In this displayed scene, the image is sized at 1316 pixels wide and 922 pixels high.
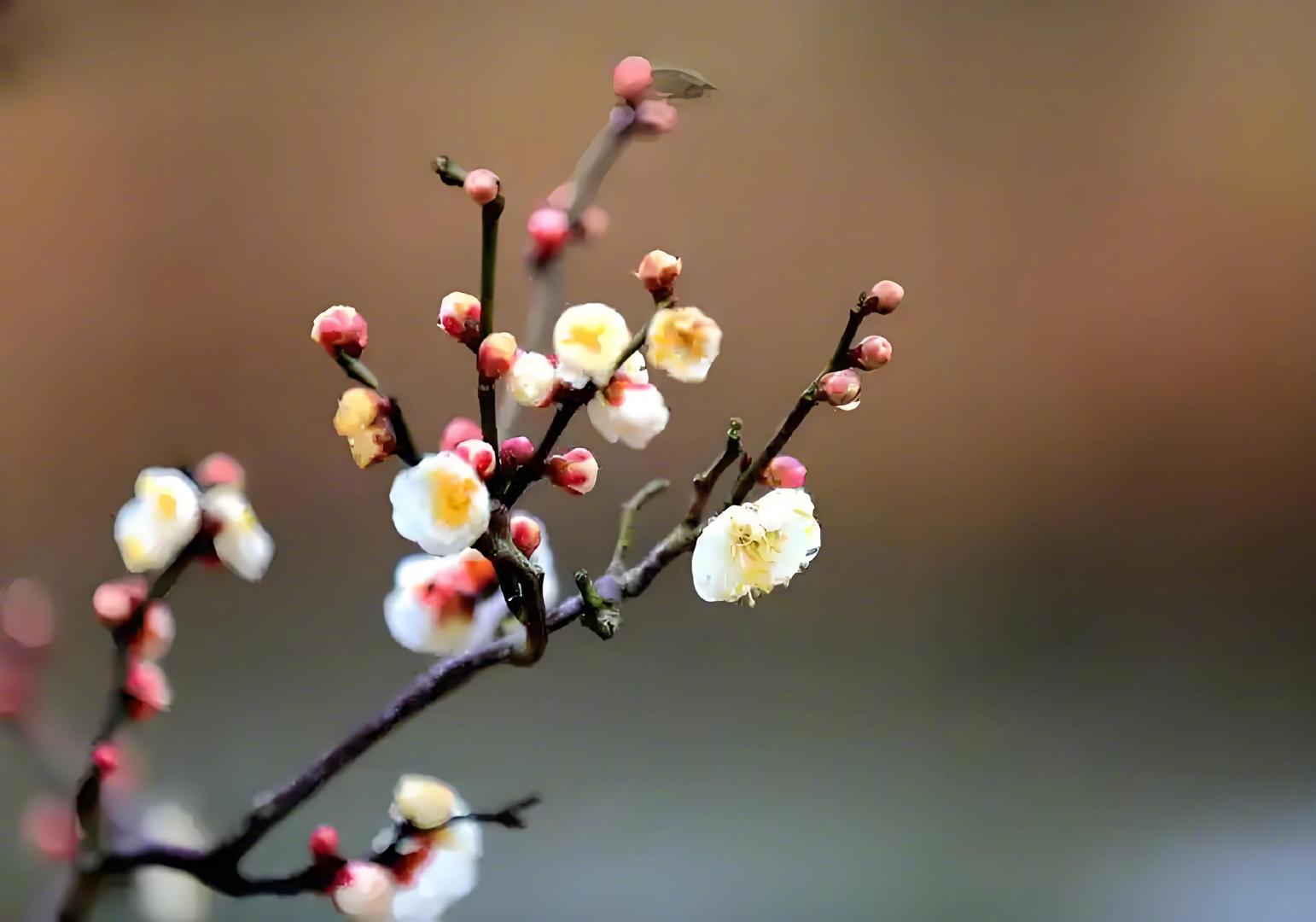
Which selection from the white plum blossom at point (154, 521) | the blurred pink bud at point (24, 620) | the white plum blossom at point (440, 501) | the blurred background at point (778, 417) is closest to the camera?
the white plum blossom at point (440, 501)

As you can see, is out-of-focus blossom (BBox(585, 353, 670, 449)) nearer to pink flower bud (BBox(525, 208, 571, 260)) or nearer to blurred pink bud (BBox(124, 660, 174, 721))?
pink flower bud (BBox(525, 208, 571, 260))

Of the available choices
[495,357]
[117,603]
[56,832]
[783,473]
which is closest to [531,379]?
[495,357]

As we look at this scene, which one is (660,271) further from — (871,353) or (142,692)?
(142,692)

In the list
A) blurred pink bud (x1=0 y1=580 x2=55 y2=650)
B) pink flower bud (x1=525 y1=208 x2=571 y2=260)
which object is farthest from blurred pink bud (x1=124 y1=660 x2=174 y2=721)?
pink flower bud (x1=525 y1=208 x2=571 y2=260)

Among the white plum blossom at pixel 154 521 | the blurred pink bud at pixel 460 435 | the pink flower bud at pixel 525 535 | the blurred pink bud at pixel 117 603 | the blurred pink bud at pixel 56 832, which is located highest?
the blurred pink bud at pixel 460 435

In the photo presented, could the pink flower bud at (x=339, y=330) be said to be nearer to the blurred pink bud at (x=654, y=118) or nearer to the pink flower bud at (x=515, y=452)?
the pink flower bud at (x=515, y=452)

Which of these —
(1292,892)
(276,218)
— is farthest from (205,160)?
(1292,892)

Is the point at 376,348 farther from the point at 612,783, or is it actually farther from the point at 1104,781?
the point at 1104,781

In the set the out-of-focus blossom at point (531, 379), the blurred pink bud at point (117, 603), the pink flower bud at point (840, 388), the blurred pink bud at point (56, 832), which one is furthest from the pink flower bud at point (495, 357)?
the blurred pink bud at point (56, 832)
